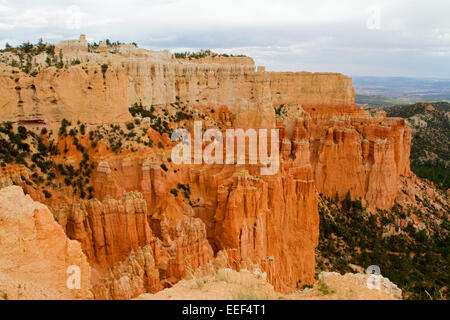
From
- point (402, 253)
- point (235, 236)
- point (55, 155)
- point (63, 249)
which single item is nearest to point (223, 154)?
point (235, 236)

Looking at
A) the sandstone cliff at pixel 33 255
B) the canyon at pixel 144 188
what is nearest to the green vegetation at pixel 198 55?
the canyon at pixel 144 188

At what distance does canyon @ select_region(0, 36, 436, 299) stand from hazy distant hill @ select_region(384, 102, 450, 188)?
29.5m

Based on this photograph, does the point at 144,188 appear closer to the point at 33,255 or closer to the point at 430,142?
the point at 33,255

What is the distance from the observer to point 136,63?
33.2m

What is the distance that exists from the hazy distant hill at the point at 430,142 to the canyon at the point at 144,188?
2954 cm

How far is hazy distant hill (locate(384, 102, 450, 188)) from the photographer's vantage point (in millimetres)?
58522

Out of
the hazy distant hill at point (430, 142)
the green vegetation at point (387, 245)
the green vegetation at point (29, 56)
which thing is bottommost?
the green vegetation at point (387, 245)

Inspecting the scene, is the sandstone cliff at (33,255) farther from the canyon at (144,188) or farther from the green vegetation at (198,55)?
the green vegetation at (198,55)

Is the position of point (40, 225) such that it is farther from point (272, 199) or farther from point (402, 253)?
point (402, 253)

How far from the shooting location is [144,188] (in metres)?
24.0

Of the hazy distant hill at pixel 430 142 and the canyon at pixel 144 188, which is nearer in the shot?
the canyon at pixel 144 188

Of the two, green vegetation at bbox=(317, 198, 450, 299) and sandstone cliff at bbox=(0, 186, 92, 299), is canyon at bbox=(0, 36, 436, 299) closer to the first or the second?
sandstone cliff at bbox=(0, 186, 92, 299)

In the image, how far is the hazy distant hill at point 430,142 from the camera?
58522mm
